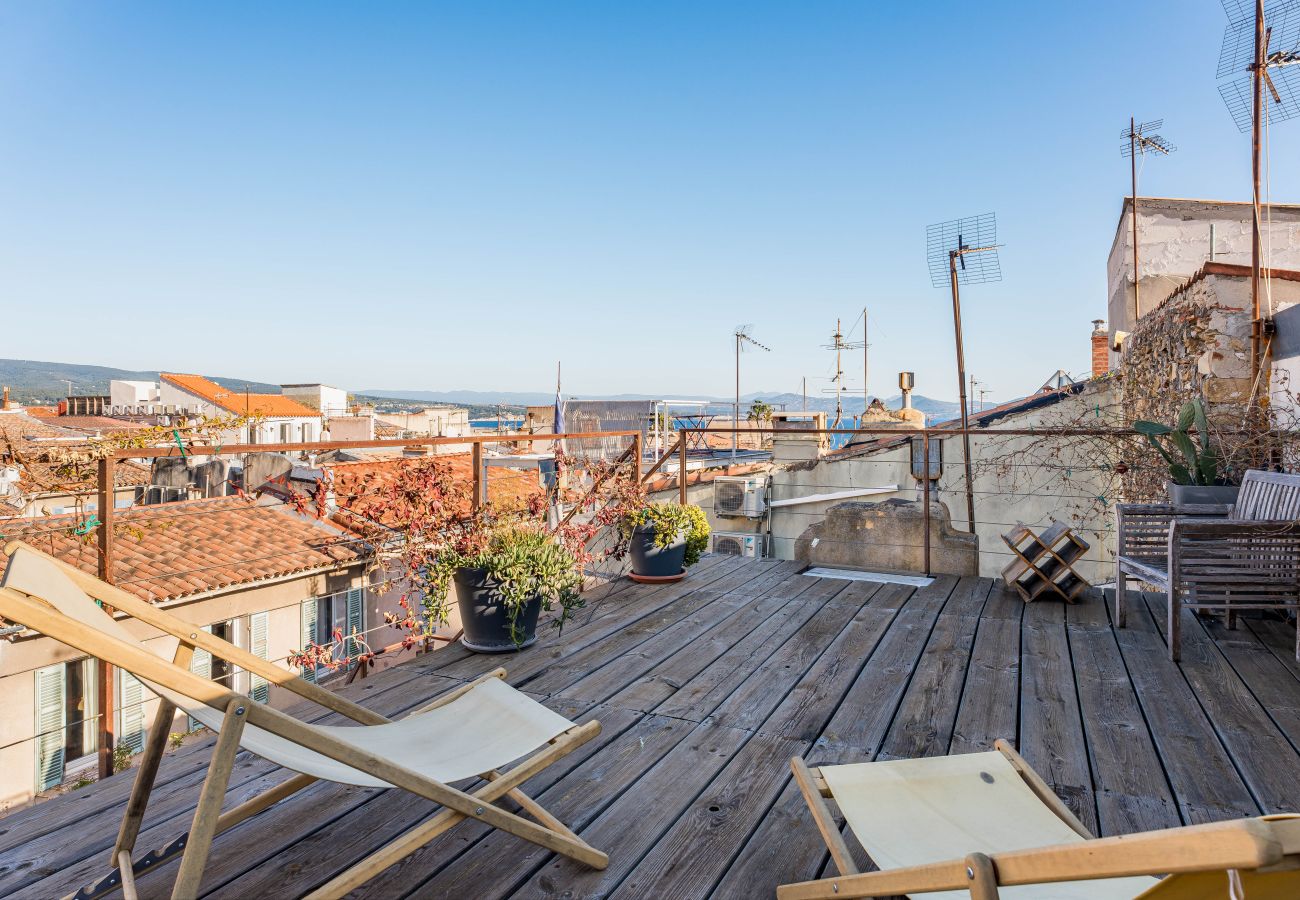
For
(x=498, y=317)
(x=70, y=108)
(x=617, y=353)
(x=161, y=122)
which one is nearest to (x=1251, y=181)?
(x=161, y=122)

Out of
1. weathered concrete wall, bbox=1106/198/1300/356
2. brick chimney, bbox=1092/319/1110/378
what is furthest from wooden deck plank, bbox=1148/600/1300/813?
brick chimney, bbox=1092/319/1110/378

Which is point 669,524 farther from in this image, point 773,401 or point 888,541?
point 773,401

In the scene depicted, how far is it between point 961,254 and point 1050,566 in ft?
32.9

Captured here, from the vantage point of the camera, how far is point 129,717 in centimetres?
814

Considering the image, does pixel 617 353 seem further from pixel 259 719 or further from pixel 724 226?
pixel 259 719

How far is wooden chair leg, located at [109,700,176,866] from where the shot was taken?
60.6 inches

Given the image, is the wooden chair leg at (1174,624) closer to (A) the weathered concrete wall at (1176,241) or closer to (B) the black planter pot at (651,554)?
(B) the black planter pot at (651,554)

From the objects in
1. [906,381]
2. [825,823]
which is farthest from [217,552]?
[906,381]

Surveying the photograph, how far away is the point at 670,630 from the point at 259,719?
2654 mm

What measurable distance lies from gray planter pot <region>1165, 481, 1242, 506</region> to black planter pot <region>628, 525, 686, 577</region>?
2999 millimetres

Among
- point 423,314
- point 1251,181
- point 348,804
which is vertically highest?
point 423,314

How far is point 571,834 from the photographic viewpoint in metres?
1.70

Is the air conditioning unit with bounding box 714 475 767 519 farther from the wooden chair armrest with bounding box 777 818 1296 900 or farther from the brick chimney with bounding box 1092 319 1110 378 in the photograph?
the wooden chair armrest with bounding box 777 818 1296 900

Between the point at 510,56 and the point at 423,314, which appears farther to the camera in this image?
the point at 423,314
